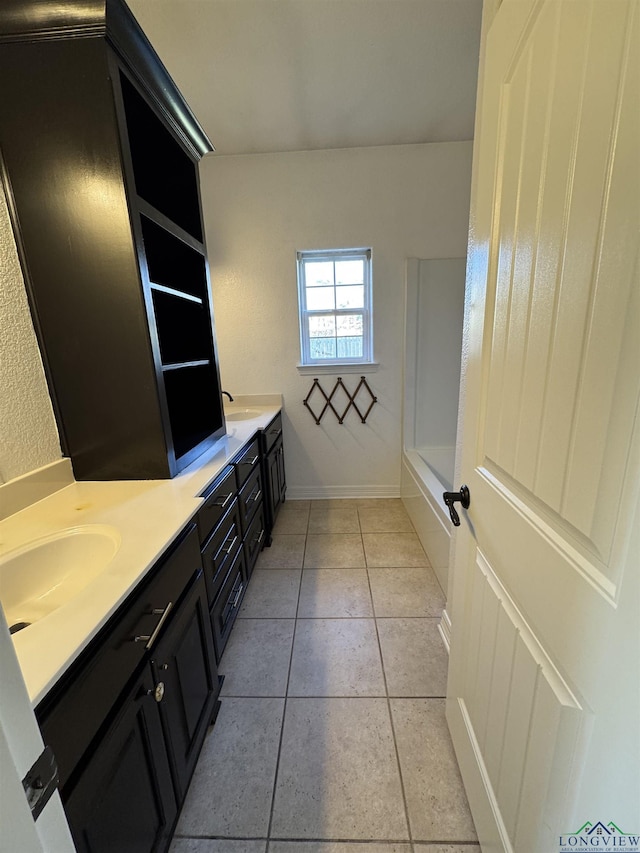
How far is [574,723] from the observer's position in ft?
1.73

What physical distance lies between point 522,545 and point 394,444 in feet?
7.91

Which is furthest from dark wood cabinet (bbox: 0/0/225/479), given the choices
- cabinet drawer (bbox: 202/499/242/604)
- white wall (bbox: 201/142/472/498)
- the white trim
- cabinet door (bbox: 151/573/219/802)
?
the white trim

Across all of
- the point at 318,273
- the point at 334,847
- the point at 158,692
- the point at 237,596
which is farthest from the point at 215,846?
the point at 318,273

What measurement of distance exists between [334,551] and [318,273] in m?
2.28

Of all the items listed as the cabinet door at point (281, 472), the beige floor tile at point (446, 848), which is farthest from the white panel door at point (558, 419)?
the cabinet door at point (281, 472)

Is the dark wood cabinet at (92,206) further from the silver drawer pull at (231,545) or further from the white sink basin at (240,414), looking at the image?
the white sink basin at (240,414)

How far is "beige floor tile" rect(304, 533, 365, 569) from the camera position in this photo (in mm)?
2230

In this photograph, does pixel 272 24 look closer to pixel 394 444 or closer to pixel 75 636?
pixel 75 636

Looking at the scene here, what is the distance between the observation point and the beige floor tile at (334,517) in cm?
267

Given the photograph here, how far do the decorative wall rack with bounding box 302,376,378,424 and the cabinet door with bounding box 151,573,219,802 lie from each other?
199 centimetres

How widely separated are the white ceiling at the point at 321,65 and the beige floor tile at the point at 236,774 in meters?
3.02

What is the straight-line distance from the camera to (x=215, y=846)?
0.98m
